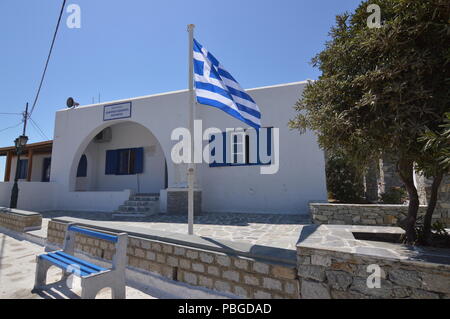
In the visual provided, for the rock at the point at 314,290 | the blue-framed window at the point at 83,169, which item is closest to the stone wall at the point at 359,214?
the rock at the point at 314,290

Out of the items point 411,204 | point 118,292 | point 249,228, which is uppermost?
point 411,204

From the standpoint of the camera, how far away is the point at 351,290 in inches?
80.4

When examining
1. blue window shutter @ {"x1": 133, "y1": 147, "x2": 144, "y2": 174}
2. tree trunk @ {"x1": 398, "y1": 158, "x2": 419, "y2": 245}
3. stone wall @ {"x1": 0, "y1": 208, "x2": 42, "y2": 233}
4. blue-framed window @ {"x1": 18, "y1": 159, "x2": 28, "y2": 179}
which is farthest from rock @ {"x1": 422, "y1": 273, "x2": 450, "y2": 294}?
blue-framed window @ {"x1": 18, "y1": 159, "x2": 28, "y2": 179}

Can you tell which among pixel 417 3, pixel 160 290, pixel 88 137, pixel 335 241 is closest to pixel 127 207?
pixel 88 137

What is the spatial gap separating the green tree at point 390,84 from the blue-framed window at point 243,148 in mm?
5965

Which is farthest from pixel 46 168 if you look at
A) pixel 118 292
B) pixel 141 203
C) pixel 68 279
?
pixel 118 292

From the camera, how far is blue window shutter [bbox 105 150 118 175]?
1222 cm

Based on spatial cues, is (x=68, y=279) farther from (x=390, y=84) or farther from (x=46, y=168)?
(x=46, y=168)

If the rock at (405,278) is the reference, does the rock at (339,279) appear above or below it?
below

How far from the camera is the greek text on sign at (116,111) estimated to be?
1028 cm

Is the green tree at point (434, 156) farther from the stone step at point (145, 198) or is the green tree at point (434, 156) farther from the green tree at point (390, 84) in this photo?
the stone step at point (145, 198)

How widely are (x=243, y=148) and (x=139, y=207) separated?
460cm

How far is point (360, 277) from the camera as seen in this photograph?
2.01 meters

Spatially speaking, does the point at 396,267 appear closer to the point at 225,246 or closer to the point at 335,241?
the point at 335,241
